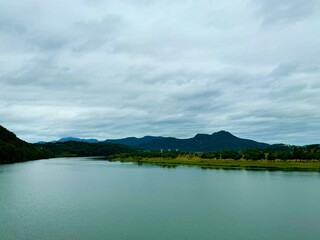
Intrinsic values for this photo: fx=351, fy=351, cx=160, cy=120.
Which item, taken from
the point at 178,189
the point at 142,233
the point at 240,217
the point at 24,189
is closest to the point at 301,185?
the point at 178,189

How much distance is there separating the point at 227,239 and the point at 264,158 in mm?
118716

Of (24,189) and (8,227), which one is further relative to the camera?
(24,189)

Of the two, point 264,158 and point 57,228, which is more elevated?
point 264,158

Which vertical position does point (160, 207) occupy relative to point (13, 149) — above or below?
below

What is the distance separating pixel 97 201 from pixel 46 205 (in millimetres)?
7264

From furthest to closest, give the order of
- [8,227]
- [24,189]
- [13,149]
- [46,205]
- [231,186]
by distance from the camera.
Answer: [13,149]
[231,186]
[24,189]
[46,205]
[8,227]

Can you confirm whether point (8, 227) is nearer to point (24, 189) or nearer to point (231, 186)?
point (24, 189)

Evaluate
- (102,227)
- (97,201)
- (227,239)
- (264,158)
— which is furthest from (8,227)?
(264,158)

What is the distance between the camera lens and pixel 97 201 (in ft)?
164

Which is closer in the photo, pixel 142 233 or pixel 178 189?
pixel 142 233

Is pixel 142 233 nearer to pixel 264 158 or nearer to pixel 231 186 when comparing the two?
pixel 231 186

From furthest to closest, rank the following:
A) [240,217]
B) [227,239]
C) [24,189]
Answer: [24,189]
[240,217]
[227,239]

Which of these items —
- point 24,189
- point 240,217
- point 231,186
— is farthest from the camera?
point 231,186

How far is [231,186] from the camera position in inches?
2717
